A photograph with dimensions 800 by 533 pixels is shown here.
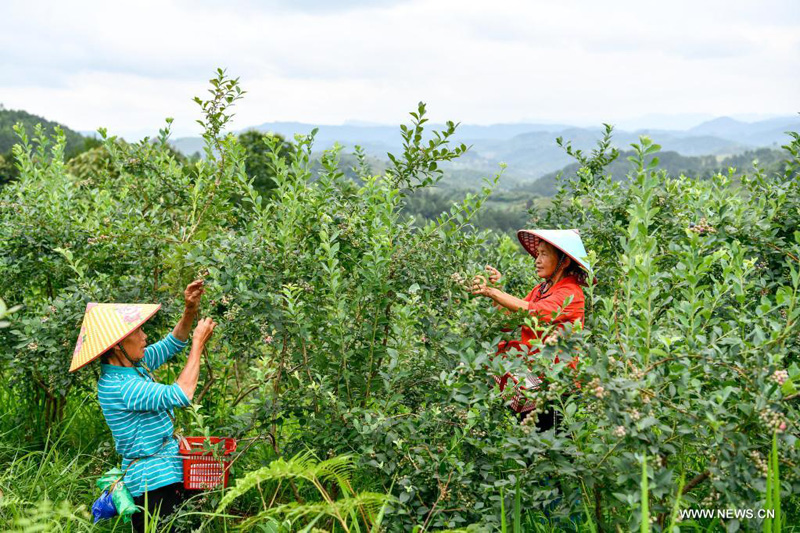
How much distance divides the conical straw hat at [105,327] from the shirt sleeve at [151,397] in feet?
0.87

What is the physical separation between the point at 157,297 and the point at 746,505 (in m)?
3.86

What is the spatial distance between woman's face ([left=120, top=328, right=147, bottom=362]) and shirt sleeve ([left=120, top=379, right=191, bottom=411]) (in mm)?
226

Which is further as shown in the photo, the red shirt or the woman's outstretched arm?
the red shirt

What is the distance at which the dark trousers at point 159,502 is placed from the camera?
136 inches

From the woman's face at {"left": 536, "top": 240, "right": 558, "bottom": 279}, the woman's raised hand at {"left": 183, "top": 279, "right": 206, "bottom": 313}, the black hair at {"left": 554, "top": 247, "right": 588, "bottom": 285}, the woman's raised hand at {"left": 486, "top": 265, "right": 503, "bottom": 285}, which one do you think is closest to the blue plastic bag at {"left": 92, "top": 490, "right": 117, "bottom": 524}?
the woman's raised hand at {"left": 183, "top": 279, "right": 206, "bottom": 313}

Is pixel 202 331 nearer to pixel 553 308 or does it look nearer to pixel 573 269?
pixel 553 308

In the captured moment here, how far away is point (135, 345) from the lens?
11.8 feet

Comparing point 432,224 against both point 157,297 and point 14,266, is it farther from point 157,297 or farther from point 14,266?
point 14,266

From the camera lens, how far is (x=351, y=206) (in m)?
3.91

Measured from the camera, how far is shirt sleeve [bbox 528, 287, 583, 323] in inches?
142

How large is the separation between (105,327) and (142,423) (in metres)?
0.58

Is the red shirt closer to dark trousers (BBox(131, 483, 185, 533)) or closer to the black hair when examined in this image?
the black hair

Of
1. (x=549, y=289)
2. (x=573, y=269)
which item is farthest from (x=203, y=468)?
(x=573, y=269)

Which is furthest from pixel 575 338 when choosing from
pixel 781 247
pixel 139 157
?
pixel 139 157
